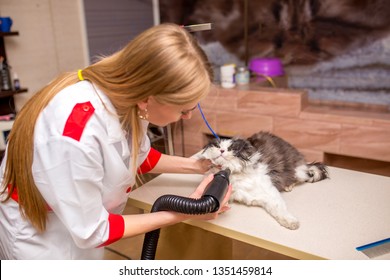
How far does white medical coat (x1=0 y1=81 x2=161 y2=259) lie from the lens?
91cm

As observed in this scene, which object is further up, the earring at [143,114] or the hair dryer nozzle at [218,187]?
the earring at [143,114]

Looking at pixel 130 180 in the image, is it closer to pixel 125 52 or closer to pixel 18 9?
pixel 125 52

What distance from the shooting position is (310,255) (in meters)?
1.03

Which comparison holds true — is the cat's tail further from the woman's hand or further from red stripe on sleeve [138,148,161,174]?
red stripe on sleeve [138,148,161,174]

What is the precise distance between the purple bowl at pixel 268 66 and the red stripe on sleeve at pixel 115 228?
7.74 ft

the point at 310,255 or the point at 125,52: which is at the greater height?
the point at 125,52

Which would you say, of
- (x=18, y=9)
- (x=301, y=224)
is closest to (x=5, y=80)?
(x=18, y=9)

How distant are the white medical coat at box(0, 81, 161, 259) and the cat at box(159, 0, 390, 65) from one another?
2.28 m

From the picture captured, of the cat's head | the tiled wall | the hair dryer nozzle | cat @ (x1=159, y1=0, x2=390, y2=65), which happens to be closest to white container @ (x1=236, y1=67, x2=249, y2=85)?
cat @ (x1=159, y1=0, x2=390, y2=65)

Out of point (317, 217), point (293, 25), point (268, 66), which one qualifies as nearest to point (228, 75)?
point (268, 66)

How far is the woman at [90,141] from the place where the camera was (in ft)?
2.97

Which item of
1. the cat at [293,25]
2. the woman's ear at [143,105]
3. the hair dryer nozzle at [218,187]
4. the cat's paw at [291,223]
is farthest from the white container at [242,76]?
the woman's ear at [143,105]

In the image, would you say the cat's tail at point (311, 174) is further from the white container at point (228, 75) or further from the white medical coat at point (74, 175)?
the white container at point (228, 75)
